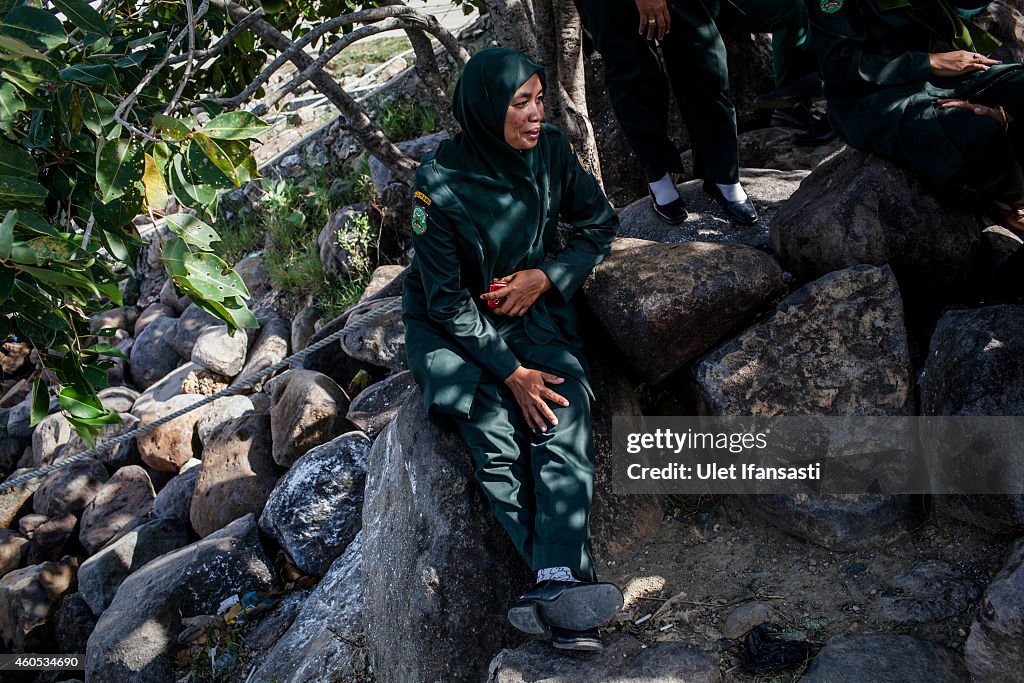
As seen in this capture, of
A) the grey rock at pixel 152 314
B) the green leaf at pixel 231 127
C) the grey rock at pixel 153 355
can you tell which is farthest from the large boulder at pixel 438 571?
the grey rock at pixel 152 314

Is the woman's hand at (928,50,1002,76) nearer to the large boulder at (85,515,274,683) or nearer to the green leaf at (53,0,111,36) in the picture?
the green leaf at (53,0,111,36)

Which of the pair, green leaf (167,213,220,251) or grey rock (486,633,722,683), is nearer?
green leaf (167,213,220,251)

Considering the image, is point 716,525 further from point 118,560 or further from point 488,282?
point 118,560

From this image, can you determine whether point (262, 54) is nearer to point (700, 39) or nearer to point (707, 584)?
point (700, 39)

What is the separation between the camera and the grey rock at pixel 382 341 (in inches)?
206

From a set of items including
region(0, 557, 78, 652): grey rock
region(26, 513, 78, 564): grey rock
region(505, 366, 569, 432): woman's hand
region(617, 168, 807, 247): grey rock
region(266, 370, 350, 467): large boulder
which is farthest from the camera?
region(26, 513, 78, 564): grey rock

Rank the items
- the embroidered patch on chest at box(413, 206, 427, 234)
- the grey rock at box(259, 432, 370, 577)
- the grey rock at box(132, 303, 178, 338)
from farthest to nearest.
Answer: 1. the grey rock at box(132, 303, 178, 338)
2. the grey rock at box(259, 432, 370, 577)
3. the embroidered patch on chest at box(413, 206, 427, 234)

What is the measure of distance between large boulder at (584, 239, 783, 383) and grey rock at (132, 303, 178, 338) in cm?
650

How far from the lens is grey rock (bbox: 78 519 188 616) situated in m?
5.11

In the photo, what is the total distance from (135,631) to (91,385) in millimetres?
1946

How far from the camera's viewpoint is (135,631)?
4152 mm

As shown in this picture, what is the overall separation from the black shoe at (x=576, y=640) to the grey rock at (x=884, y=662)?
0.62m

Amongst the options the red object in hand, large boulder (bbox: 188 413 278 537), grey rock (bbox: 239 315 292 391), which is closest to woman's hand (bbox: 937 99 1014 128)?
the red object in hand

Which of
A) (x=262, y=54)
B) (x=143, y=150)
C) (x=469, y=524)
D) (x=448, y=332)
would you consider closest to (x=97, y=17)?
(x=143, y=150)
